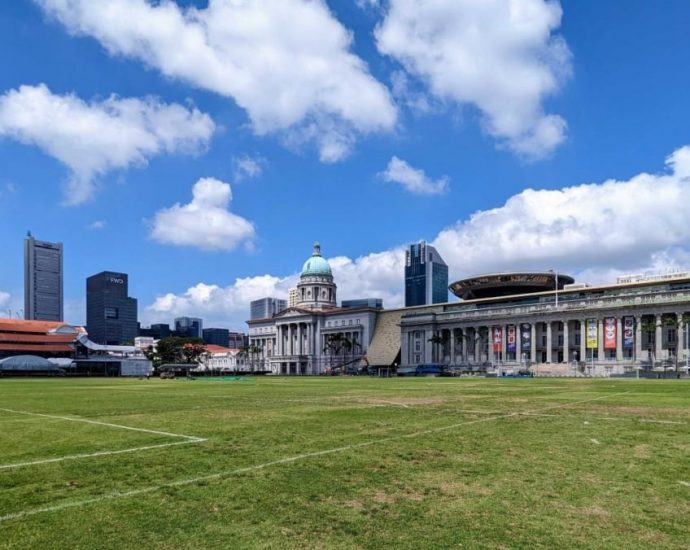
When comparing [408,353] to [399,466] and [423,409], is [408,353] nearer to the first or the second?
[423,409]

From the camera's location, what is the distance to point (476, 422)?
63.9 feet

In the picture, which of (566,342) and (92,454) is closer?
(92,454)

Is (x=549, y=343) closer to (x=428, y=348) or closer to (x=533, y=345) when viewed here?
(x=533, y=345)

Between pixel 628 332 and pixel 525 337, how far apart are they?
2421 centimetres

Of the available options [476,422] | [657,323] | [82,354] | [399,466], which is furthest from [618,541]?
[82,354]

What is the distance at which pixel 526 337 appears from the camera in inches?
5221

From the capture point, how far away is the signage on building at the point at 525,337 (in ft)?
433

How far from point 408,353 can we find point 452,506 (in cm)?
15541

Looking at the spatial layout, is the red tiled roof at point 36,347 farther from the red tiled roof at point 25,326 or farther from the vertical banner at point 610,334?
the vertical banner at point 610,334

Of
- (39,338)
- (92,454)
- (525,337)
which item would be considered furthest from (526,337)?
(39,338)

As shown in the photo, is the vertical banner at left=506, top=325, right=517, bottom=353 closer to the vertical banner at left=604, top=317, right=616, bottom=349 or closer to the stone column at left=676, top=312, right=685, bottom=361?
the vertical banner at left=604, top=317, right=616, bottom=349

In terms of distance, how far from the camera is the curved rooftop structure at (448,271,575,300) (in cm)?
15800

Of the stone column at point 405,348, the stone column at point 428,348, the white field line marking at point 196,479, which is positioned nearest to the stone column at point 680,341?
the stone column at point 428,348

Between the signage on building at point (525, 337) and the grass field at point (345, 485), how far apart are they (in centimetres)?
11791
